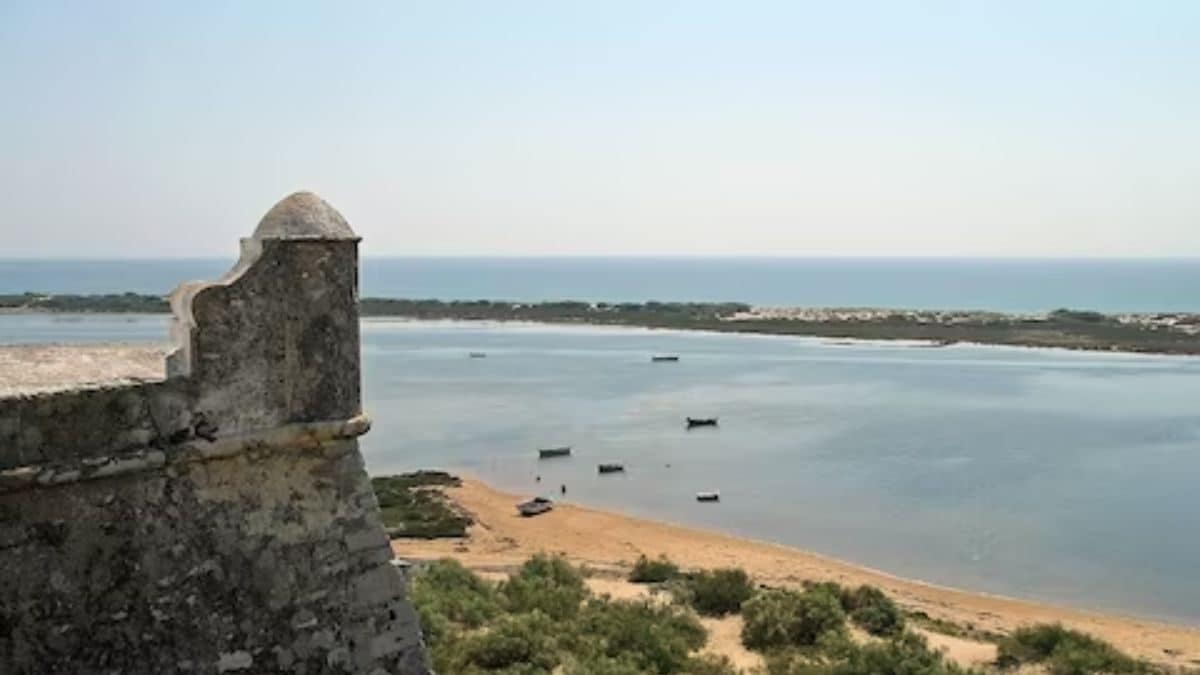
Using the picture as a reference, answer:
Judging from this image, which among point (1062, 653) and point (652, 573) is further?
point (652, 573)

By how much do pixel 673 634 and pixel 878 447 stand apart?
2964 centimetres

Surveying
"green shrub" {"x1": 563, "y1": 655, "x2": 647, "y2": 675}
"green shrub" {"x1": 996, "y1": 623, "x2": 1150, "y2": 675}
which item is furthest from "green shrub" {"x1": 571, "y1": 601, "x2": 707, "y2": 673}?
"green shrub" {"x1": 996, "y1": 623, "x2": 1150, "y2": 675}

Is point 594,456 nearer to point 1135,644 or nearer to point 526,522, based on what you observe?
point 526,522

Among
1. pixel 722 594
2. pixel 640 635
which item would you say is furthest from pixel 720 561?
pixel 640 635

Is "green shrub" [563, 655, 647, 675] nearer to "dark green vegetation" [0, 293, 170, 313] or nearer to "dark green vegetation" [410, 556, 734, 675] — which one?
"dark green vegetation" [410, 556, 734, 675]

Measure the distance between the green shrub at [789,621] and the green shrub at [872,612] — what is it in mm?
499

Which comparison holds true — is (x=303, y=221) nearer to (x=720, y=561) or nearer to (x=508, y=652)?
(x=508, y=652)

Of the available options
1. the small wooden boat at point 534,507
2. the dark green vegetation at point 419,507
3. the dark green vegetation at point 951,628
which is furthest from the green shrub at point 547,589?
the small wooden boat at point 534,507

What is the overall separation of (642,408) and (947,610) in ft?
110

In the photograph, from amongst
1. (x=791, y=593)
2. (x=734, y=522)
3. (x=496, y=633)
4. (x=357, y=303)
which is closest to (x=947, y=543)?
(x=734, y=522)

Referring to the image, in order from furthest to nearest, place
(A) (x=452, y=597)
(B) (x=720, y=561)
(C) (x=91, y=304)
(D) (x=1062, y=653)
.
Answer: (C) (x=91, y=304) < (B) (x=720, y=561) < (A) (x=452, y=597) < (D) (x=1062, y=653)

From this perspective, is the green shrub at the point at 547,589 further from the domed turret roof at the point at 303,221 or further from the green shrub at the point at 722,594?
the domed turret roof at the point at 303,221

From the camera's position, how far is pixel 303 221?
4.82 m

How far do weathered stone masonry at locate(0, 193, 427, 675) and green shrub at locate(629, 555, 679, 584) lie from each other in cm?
1614
